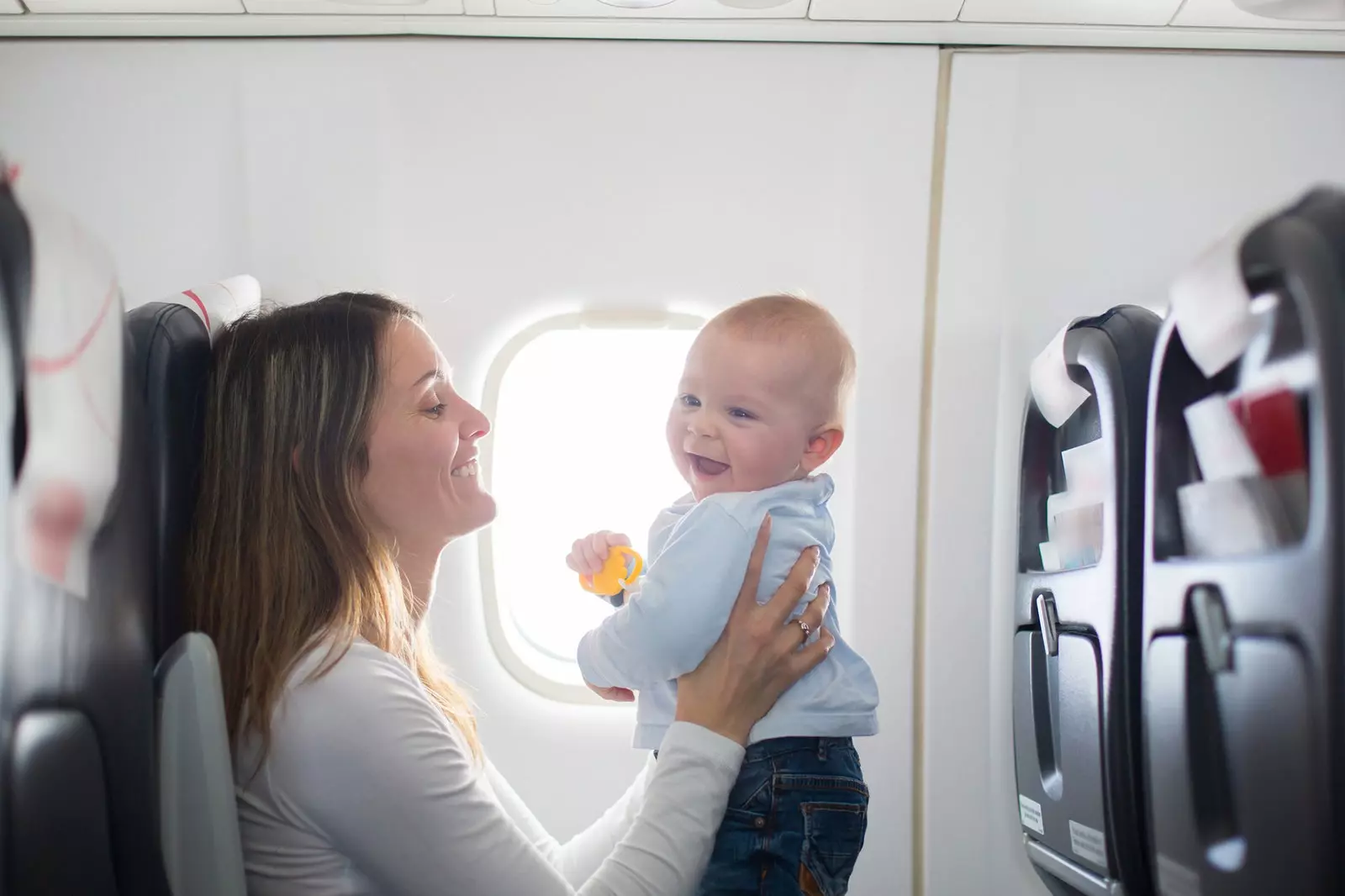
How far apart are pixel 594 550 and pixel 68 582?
2.70 ft

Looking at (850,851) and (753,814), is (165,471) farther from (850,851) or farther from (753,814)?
(850,851)

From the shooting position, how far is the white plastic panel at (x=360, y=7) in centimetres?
159

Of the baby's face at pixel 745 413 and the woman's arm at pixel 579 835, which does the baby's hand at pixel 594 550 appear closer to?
the baby's face at pixel 745 413

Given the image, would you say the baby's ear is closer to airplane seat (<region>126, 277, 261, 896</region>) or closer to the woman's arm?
the woman's arm

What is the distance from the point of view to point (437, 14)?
164cm

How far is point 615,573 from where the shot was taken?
1.53 metres

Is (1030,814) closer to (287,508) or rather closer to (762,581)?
(762,581)

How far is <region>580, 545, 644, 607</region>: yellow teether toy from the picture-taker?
153 cm

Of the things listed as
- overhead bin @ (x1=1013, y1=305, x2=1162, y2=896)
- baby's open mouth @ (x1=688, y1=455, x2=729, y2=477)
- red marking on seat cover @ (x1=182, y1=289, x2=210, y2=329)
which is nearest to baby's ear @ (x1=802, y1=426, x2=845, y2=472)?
baby's open mouth @ (x1=688, y1=455, x2=729, y2=477)

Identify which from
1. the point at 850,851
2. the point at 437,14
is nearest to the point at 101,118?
the point at 437,14

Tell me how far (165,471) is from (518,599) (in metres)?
0.78

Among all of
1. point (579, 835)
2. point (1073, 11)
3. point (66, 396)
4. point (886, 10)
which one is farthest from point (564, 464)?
point (1073, 11)

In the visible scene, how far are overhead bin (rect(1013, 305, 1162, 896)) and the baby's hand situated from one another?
2.32 ft

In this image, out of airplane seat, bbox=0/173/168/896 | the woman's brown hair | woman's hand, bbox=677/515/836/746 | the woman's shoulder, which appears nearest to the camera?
airplane seat, bbox=0/173/168/896
